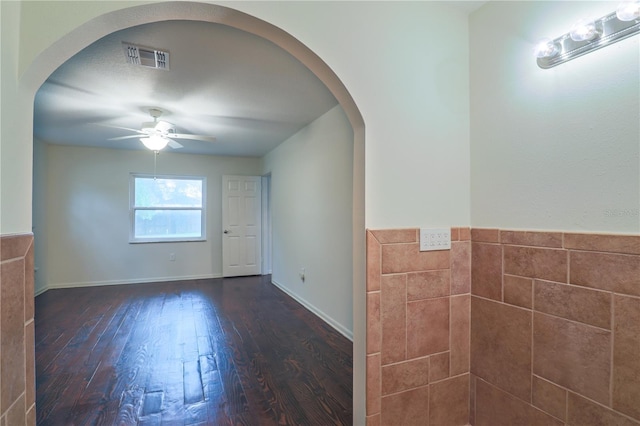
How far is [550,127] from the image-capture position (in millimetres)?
1328

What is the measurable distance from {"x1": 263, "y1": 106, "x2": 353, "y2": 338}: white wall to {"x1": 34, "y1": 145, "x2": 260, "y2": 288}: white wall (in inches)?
81.7

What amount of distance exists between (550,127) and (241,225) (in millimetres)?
5374

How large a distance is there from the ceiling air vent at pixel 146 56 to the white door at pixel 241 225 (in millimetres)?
3705

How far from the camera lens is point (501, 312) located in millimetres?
1514

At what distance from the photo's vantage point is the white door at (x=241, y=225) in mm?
5871

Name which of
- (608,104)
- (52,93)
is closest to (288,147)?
(52,93)

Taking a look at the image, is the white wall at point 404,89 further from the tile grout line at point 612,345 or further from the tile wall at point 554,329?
the tile grout line at point 612,345

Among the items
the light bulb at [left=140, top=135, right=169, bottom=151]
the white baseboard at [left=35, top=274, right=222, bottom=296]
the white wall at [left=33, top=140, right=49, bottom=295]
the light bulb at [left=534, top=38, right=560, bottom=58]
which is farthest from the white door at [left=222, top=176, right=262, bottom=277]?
the light bulb at [left=534, top=38, right=560, bottom=58]

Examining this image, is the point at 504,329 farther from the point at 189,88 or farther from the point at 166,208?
the point at 166,208

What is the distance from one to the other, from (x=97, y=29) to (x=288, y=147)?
362 centimetres

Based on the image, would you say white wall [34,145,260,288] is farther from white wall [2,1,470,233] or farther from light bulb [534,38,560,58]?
light bulb [534,38,560,58]

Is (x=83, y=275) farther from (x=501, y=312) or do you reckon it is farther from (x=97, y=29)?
(x=501, y=312)

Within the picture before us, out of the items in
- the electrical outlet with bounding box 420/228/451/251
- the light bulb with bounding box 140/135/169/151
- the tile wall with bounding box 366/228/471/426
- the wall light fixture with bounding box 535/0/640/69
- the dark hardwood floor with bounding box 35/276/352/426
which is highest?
the light bulb with bounding box 140/135/169/151

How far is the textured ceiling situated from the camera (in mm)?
2008
